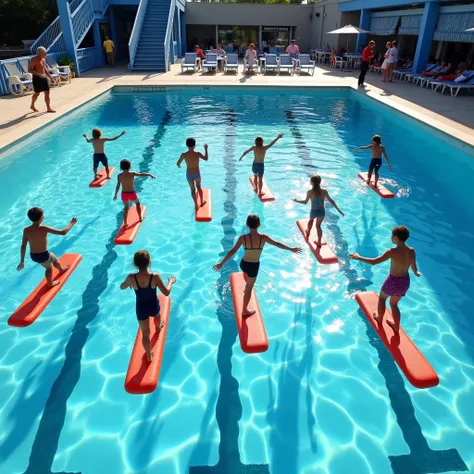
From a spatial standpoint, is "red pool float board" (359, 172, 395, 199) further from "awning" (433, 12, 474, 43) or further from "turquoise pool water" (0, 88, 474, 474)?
"awning" (433, 12, 474, 43)

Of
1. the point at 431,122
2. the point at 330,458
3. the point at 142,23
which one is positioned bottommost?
the point at 330,458

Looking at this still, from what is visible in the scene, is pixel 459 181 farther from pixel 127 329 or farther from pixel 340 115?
pixel 127 329

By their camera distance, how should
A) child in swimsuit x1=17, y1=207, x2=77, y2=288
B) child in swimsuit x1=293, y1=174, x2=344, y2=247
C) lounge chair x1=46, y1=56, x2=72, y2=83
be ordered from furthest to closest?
1. lounge chair x1=46, y1=56, x2=72, y2=83
2. child in swimsuit x1=293, y1=174, x2=344, y2=247
3. child in swimsuit x1=17, y1=207, x2=77, y2=288

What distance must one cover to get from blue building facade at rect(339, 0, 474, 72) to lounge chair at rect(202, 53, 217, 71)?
27.7ft

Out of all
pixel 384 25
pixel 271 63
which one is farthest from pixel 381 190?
pixel 384 25

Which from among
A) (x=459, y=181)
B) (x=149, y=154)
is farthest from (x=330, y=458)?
(x=149, y=154)

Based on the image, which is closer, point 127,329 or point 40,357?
point 40,357

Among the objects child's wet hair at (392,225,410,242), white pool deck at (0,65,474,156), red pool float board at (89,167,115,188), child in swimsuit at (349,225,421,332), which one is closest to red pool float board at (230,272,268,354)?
child in swimsuit at (349,225,421,332)

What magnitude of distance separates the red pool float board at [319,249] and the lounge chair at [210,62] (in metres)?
16.6

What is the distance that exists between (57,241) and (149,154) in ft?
14.2

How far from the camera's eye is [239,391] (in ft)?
12.9

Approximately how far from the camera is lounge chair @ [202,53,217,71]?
811 inches

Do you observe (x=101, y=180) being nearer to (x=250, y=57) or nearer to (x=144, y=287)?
(x=144, y=287)

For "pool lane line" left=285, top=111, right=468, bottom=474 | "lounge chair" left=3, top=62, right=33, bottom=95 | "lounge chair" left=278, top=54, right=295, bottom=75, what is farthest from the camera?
"lounge chair" left=278, top=54, right=295, bottom=75
